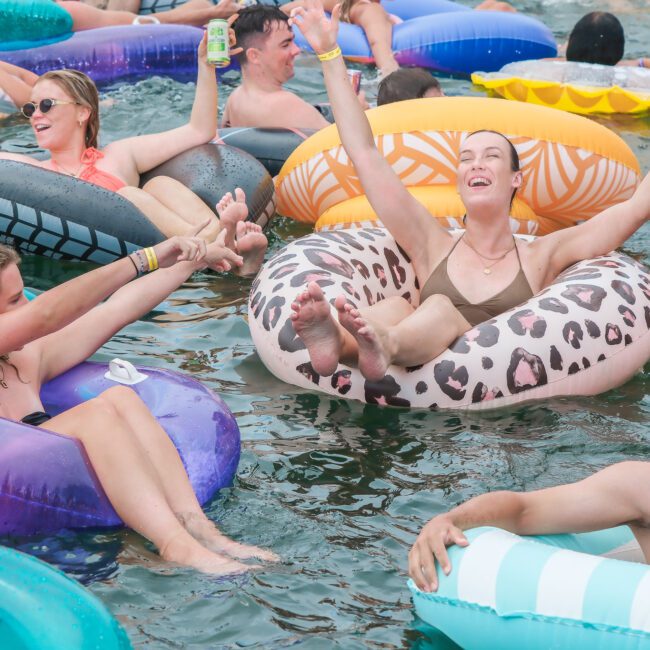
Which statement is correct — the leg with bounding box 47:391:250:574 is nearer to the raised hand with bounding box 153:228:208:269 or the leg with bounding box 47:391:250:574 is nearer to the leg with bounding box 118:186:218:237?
the raised hand with bounding box 153:228:208:269

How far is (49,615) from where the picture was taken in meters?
2.75

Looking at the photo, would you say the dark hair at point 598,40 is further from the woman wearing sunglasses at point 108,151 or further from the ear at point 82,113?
the ear at point 82,113

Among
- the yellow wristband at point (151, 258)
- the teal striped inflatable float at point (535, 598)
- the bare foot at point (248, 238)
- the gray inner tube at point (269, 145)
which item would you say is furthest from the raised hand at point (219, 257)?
the gray inner tube at point (269, 145)

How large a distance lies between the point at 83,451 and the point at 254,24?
14.9 ft

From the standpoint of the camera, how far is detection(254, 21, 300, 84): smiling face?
7645 millimetres

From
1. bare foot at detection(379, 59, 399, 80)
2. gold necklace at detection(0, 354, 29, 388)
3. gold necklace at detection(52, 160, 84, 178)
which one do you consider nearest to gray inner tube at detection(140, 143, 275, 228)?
gold necklace at detection(52, 160, 84, 178)

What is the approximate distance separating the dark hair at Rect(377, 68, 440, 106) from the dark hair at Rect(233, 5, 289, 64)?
3.23 ft

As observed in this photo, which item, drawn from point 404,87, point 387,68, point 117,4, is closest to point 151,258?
point 404,87

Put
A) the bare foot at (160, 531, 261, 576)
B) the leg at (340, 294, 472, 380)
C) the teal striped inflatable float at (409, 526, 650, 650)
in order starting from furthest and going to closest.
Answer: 1. the leg at (340, 294, 472, 380)
2. the bare foot at (160, 531, 261, 576)
3. the teal striped inflatable float at (409, 526, 650, 650)

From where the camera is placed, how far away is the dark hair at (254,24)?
25.2 ft

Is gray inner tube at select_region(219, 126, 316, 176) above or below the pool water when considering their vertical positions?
above

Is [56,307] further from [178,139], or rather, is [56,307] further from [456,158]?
[178,139]

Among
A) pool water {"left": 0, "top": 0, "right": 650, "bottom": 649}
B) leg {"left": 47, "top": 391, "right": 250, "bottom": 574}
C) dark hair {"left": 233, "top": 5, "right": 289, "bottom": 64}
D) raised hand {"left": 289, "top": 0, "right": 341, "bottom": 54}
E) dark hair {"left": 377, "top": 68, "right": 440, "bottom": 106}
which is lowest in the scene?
pool water {"left": 0, "top": 0, "right": 650, "bottom": 649}

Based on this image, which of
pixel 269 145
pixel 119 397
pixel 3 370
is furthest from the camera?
pixel 269 145
